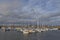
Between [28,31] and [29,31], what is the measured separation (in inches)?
Answer: 41.0

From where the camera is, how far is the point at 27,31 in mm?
127438

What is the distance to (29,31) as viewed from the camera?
128 meters

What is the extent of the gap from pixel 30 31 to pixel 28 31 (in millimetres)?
2323

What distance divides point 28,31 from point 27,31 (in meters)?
1.06

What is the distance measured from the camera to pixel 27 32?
418ft

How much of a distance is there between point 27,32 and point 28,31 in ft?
4.68

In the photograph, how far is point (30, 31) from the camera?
423ft

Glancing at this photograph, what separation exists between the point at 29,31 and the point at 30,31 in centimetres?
133

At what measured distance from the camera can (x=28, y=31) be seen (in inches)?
5032

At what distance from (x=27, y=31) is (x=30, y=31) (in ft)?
11.1
